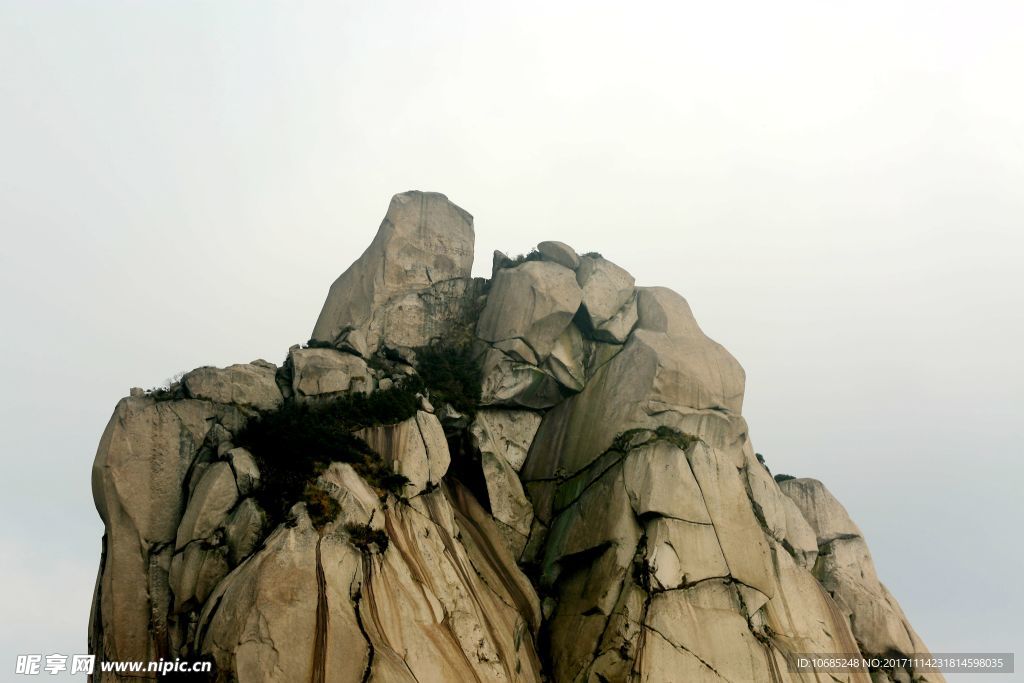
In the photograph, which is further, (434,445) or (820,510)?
(820,510)

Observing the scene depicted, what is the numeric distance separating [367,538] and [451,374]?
1298 centimetres

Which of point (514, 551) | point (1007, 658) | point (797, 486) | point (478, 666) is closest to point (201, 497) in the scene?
point (478, 666)

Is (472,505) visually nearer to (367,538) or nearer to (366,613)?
(367,538)

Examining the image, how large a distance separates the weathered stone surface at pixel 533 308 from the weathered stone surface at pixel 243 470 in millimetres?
14600

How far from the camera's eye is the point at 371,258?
45.7m

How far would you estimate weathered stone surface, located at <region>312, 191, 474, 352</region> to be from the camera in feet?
145

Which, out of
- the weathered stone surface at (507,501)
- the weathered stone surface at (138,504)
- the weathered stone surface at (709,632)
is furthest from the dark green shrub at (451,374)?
the weathered stone surface at (709,632)

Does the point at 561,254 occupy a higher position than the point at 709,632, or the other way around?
the point at 561,254

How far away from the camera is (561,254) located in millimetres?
47562

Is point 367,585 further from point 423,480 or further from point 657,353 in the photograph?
point 657,353

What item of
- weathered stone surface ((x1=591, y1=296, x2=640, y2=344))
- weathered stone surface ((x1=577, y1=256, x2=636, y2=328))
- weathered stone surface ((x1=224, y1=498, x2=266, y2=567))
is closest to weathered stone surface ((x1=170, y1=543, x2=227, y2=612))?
Answer: weathered stone surface ((x1=224, y1=498, x2=266, y2=567))

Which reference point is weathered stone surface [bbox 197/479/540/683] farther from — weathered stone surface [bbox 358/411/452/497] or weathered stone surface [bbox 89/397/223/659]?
weathered stone surface [bbox 89/397/223/659]

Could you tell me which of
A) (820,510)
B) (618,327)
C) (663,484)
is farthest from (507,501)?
(820,510)

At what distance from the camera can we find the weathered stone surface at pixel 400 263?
44.2 meters
